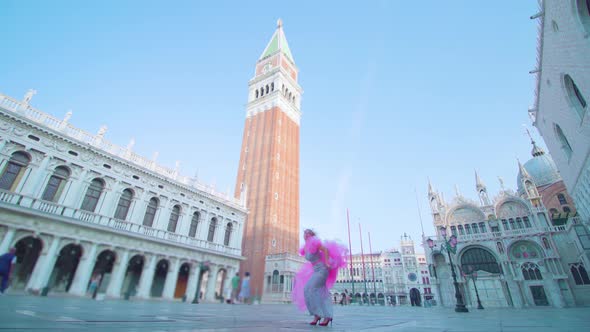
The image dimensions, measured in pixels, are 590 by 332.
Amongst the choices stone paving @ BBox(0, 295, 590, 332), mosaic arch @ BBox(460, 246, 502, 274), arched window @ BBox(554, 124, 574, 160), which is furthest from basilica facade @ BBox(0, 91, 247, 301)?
mosaic arch @ BBox(460, 246, 502, 274)

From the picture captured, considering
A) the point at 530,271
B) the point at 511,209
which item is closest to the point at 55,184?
the point at 530,271

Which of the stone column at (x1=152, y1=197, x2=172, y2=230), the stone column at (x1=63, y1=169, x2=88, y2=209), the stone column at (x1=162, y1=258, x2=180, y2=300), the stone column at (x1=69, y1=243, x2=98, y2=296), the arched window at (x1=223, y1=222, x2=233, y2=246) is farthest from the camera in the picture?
the arched window at (x1=223, y1=222, x2=233, y2=246)

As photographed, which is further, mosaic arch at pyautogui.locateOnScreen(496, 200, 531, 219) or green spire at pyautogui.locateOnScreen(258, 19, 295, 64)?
green spire at pyautogui.locateOnScreen(258, 19, 295, 64)

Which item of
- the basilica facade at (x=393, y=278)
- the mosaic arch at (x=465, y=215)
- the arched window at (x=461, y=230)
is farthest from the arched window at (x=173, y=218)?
the basilica facade at (x=393, y=278)

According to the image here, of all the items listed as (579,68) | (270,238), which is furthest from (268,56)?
(579,68)

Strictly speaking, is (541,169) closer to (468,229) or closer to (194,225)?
(468,229)

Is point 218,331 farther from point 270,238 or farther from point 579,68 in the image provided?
point 270,238

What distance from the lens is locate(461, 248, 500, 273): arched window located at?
89.9 ft

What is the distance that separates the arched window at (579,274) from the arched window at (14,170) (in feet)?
139

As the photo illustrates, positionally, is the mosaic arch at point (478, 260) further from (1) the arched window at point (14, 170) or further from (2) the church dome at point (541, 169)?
(1) the arched window at point (14, 170)

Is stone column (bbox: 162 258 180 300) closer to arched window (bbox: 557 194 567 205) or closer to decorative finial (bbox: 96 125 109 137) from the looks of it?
decorative finial (bbox: 96 125 109 137)

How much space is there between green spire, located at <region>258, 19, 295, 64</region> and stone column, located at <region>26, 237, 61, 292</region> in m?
40.1

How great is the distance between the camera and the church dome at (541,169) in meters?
34.4

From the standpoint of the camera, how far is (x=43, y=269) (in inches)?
537
